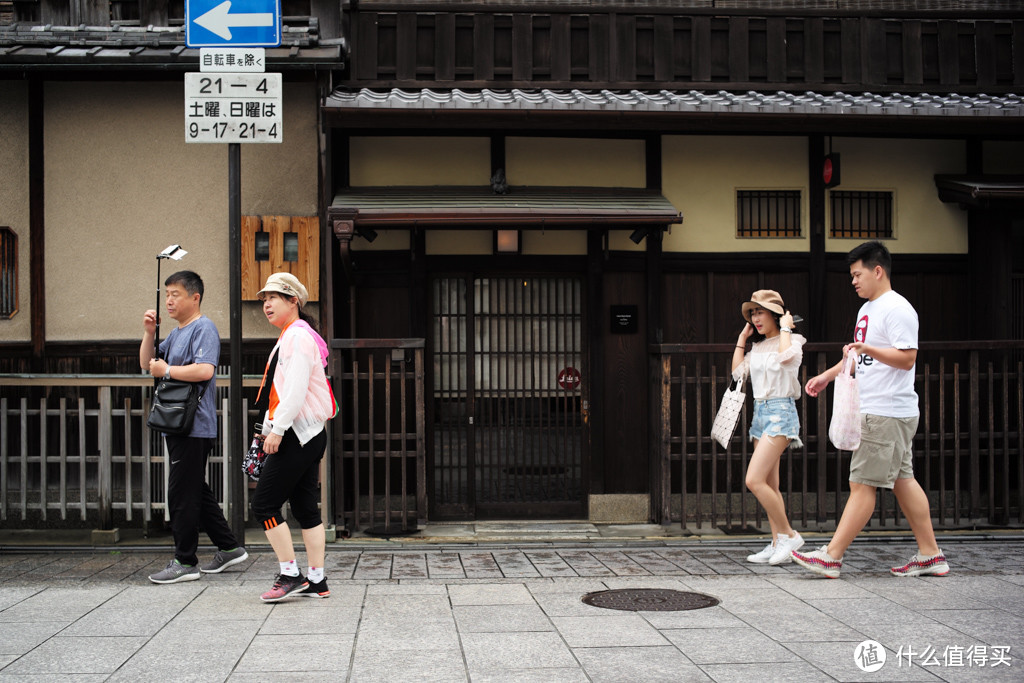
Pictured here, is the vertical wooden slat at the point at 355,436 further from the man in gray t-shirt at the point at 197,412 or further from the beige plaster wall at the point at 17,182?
the beige plaster wall at the point at 17,182

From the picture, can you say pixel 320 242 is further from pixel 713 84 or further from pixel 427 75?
pixel 713 84

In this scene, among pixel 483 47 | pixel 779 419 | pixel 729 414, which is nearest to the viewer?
pixel 779 419

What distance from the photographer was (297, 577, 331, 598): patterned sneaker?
21.1ft

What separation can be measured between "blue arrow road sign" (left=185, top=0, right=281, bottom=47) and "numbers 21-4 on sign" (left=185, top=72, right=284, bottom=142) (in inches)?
10.5

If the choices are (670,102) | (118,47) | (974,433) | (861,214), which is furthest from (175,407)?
(861,214)

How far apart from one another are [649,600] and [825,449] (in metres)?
3.25

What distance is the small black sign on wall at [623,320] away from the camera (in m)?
9.84

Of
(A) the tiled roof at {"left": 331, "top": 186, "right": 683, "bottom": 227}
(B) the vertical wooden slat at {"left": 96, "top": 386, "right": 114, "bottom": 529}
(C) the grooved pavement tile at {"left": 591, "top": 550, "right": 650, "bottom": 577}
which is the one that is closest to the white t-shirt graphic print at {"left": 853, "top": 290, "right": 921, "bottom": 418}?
(C) the grooved pavement tile at {"left": 591, "top": 550, "right": 650, "bottom": 577}

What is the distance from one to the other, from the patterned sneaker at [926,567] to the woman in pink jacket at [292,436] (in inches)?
164

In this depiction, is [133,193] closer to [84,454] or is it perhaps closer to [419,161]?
[84,454]

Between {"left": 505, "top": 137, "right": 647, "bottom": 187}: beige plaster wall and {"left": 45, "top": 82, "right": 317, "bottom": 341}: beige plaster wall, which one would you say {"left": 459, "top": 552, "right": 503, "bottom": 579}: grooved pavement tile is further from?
{"left": 505, "top": 137, "right": 647, "bottom": 187}: beige plaster wall

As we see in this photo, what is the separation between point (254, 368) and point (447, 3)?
410 cm

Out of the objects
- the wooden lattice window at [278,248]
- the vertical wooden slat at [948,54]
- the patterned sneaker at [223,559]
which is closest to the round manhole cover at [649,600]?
the patterned sneaker at [223,559]

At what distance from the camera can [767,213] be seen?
10.2 metres
